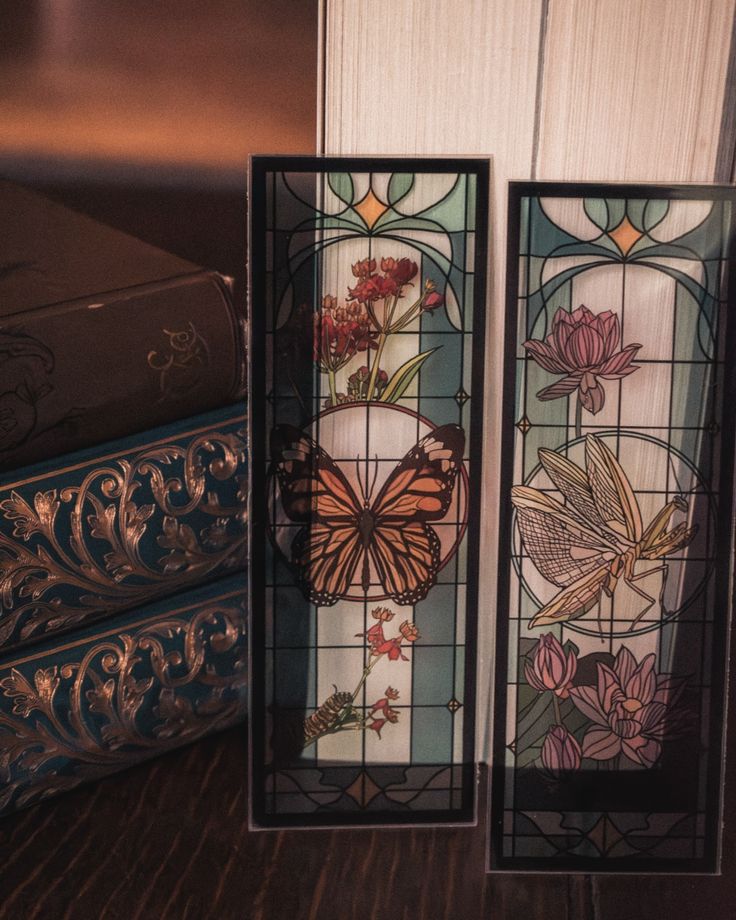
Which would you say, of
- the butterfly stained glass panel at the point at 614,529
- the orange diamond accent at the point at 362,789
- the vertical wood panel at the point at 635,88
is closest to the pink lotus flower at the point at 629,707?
the butterfly stained glass panel at the point at 614,529

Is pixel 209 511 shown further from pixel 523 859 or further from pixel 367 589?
pixel 523 859

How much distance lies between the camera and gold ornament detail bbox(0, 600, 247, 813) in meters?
0.50

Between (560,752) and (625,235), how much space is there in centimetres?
24

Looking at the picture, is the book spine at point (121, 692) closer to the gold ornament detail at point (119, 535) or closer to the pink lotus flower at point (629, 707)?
the gold ornament detail at point (119, 535)

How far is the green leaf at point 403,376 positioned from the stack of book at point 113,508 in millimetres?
92

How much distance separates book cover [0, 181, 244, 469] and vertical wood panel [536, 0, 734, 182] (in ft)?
0.60

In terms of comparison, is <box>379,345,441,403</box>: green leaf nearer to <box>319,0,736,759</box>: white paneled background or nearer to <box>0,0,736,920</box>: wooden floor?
<box>319,0,736,759</box>: white paneled background

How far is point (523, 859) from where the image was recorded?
0.48 m

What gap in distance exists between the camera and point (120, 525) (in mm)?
501

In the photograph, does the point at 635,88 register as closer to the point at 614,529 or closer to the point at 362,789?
the point at 614,529

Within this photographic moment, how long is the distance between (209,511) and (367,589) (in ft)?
0.31

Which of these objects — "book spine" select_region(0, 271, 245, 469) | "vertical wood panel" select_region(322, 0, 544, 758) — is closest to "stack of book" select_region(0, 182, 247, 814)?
"book spine" select_region(0, 271, 245, 469)

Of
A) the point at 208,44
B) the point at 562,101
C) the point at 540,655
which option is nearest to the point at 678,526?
the point at 540,655

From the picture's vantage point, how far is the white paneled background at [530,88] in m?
0.47
